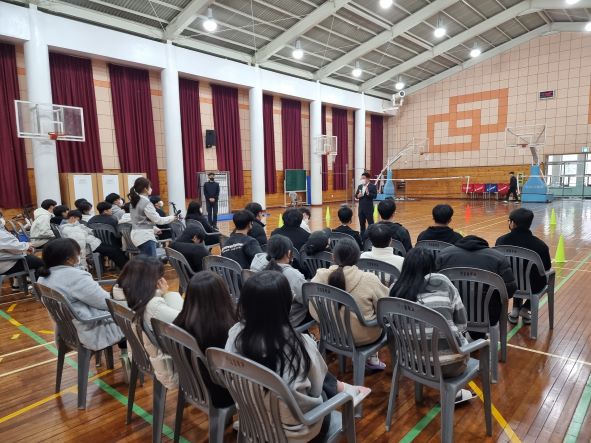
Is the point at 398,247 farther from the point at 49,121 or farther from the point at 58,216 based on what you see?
the point at 49,121

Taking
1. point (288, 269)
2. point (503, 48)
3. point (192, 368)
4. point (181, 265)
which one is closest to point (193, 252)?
point (181, 265)

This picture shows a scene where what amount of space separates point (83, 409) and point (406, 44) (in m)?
16.6

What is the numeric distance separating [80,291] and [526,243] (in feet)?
11.5

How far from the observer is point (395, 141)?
2105 centimetres

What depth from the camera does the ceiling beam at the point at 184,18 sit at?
993 cm

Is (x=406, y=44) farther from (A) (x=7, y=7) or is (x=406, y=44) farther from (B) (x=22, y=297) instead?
(B) (x=22, y=297)

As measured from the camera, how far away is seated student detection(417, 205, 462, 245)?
3.38 meters

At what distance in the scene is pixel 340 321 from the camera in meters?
2.22

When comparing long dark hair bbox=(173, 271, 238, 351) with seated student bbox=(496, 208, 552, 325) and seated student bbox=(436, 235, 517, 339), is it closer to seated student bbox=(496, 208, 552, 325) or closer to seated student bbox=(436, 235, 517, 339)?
seated student bbox=(436, 235, 517, 339)

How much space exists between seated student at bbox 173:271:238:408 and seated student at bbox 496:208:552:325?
271cm

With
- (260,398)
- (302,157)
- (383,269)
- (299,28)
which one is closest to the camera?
(260,398)

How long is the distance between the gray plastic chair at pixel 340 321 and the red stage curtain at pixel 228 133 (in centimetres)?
1212

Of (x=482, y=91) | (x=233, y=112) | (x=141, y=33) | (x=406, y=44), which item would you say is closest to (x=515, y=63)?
(x=482, y=91)

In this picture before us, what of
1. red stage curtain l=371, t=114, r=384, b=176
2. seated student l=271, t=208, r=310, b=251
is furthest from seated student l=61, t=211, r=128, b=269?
red stage curtain l=371, t=114, r=384, b=176
